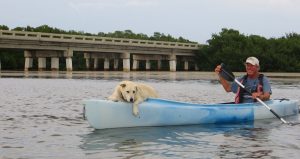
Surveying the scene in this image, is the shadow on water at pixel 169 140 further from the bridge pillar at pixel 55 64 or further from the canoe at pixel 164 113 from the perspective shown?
the bridge pillar at pixel 55 64

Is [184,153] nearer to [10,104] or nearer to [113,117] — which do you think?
[113,117]

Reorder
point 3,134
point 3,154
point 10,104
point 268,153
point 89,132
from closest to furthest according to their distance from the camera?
point 3,154 → point 268,153 → point 3,134 → point 89,132 → point 10,104

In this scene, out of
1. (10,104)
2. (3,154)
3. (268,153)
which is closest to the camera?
(3,154)

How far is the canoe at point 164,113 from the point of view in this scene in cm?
1173

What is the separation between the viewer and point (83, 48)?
77.4 metres

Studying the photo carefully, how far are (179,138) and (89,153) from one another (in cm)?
249

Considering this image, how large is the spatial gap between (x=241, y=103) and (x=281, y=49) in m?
73.5

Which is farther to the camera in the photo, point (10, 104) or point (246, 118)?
point (10, 104)

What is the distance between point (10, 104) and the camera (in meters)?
17.9

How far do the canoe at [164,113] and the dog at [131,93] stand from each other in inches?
4.8

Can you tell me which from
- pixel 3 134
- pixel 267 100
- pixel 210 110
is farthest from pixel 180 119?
pixel 3 134

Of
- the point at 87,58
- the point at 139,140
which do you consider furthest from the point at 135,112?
the point at 87,58

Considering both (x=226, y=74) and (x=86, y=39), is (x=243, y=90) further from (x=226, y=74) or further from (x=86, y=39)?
(x=86, y=39)

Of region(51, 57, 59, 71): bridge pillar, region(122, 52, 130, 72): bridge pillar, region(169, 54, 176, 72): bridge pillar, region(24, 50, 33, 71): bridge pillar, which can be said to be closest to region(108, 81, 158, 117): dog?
region(51, 57, 59, 71): bridge pillar
